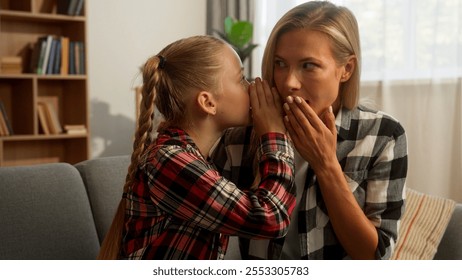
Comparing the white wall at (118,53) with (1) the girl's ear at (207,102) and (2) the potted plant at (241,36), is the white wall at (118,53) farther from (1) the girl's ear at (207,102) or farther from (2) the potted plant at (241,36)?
(1) the girl's ear at (207,102)

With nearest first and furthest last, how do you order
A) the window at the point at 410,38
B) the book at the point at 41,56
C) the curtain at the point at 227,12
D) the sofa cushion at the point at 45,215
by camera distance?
the sofa cushion at the point at 45,215 < the window at the point at 410,38 < the book at the point at 41,56 < the curtain at the point at 227,12

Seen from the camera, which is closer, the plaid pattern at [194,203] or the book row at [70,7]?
the plaid pattern at [194,203]

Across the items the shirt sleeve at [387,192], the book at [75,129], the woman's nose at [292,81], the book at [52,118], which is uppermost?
the woman's nose at [292,81]

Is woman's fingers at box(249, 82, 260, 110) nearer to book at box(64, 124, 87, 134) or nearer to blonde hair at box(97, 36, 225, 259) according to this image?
blonde hair at box(97, 36, 225, 259)

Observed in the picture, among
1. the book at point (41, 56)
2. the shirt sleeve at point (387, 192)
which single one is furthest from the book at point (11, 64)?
the shirt sleeve at point (387, 192)

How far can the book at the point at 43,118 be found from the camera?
4023 mm

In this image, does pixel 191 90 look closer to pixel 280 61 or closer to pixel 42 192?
pixel 280 61

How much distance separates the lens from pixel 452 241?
1.88m

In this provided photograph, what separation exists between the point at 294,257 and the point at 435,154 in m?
2.76

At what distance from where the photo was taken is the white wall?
449cm

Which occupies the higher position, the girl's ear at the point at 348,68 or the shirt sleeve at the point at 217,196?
the girl's ear at the point at 348,68

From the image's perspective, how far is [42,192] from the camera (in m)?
1.55

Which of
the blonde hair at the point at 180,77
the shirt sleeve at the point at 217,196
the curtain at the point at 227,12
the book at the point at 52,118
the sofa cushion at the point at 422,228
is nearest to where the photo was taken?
the shirt sleeve at the point at 217,196
